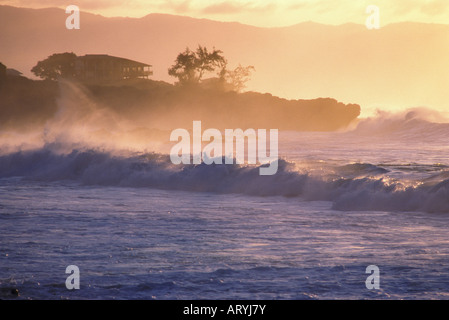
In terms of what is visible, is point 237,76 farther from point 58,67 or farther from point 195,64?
point 58,67

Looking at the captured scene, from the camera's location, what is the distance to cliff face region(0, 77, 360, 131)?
73.8 meters

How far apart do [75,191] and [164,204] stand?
411 cm

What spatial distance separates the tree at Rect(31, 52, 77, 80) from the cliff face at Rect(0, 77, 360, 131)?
306 inches

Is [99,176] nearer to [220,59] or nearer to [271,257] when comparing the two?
[271,257]

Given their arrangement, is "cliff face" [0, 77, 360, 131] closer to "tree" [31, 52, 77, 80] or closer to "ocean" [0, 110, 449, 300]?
"tree" [31, 52, 77, 80]

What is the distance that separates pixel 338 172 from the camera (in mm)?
20375

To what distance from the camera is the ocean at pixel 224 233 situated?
8094 millimetres

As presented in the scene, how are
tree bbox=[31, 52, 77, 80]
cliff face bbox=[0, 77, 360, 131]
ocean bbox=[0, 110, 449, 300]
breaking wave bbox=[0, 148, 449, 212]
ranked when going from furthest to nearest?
tree bbox=[31, 52, 77, 80]
cliff face bbox=[0, 77, 360, 131]
breaking wave bbox=[0, 148, 449, 212]
ocean bbox=[0, 110, 449, 300]

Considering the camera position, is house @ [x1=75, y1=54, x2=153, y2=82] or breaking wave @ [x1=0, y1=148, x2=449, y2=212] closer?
breaking wave @ [x1=0, y1=148, x2=449, y2=212]

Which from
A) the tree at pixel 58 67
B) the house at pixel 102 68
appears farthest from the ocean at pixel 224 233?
the tree at pixel 58 67

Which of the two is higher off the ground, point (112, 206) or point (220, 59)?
point (220, 59)
